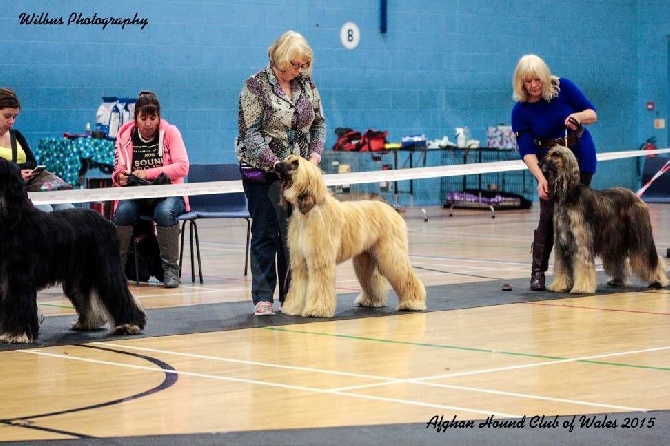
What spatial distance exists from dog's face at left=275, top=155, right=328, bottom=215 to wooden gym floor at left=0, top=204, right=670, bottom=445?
0.62 metres

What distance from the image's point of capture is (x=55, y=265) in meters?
5.82

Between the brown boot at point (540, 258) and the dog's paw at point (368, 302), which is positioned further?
the brown boot at point (540, 258)

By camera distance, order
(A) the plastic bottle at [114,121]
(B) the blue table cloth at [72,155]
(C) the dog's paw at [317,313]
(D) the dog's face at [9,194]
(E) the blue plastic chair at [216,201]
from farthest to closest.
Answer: (A) the plastic bottle at [114,121] < (B) the blue table cloth at [72,155] < (E) the blue plastic chair at [216,201] < (C) the dog's paw at [317,313] < (D) the dog's face at [9,194]

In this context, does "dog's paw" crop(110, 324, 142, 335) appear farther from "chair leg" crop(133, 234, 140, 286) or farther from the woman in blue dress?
the woman in blue dress

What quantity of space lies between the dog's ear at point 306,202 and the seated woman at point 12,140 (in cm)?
192

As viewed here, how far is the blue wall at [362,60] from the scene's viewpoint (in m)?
14.0

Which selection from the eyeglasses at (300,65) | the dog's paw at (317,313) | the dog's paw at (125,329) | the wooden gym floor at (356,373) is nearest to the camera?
the wooden gym floor at (356,373)

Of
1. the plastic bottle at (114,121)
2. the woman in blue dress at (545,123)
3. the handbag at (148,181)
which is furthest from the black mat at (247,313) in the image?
the plastic bottle at (114,121)

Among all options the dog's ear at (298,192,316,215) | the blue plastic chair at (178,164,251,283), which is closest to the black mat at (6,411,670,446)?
the dog's ear at (298,192,316,215)

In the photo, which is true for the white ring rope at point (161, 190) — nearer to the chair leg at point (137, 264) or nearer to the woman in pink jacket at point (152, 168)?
the woman in pink jacket at point (152, 168)

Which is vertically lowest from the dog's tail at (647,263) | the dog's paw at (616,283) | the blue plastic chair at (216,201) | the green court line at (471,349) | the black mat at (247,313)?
the black mat at (247,313)

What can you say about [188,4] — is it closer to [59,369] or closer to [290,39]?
[290,39]

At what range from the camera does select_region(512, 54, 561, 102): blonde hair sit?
760 cm

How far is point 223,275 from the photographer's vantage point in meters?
9.23
